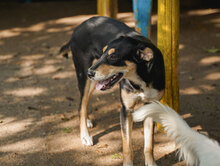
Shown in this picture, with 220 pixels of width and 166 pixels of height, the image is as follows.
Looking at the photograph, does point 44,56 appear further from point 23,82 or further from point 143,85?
point 143,85

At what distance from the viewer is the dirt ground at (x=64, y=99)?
172 inches

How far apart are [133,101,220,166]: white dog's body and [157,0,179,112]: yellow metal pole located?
6.68 ft

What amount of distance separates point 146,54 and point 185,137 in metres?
1.33

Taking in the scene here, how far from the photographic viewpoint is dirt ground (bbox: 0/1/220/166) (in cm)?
436

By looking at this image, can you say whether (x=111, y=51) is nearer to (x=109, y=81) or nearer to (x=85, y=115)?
(x=109, y=81)

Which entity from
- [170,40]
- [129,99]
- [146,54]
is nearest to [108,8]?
[170,40]

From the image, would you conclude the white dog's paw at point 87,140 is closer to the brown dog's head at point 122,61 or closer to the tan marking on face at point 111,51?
the brown dog's head at point 122,61

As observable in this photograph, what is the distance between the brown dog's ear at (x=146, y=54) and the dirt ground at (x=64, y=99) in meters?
1.43

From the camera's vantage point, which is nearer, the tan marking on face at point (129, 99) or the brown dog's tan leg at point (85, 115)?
the tan marking on face at point (129, 99)

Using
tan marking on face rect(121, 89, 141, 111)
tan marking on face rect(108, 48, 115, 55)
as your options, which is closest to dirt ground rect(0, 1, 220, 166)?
tan marking on face rect(121, 89, 141, 111)

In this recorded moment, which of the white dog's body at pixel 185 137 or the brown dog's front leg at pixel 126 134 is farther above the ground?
the white dog's body at pixel 185 137

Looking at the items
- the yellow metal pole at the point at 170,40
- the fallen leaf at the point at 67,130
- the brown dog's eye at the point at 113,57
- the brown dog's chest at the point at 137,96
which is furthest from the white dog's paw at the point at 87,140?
the brown dog's eye at the point at 113,57

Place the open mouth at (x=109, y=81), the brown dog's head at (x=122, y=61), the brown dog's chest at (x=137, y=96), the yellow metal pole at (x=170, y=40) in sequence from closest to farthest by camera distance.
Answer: the brown dog's head at (x=122, y=61)
the open mouth at (x=109, y=81)
the brown dog's chest at (x=137, y=96)
the yellow metal pole at (x=170, y=40)

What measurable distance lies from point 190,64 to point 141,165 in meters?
3.35
